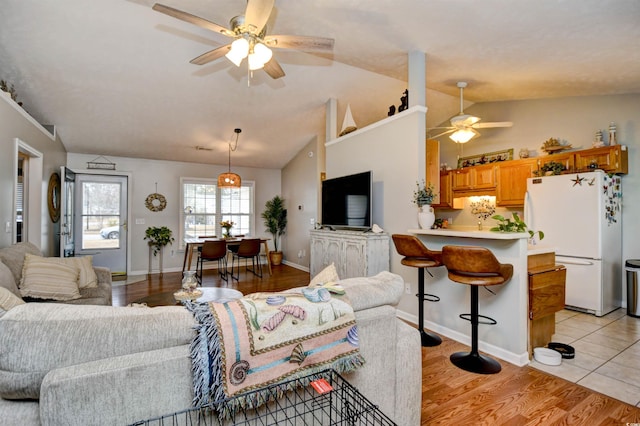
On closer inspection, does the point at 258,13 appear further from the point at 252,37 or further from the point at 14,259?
Result: the point at 14,259

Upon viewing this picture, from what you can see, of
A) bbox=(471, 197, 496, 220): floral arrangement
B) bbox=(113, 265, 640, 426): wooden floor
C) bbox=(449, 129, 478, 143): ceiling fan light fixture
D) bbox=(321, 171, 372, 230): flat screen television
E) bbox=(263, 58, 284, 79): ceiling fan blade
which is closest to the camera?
bbox=(113, 265, 640, 426): wooden floor

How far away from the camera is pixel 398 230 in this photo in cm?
390

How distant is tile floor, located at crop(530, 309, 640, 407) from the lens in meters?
2.31

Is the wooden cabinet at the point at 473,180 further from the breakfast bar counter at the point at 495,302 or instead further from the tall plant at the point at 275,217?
the tall plant at the point at 275,217

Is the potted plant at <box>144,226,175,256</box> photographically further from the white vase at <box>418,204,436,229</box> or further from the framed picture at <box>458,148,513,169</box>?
the framed picture at <box>458,148,513,169</box>

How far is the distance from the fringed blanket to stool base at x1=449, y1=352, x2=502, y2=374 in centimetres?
168

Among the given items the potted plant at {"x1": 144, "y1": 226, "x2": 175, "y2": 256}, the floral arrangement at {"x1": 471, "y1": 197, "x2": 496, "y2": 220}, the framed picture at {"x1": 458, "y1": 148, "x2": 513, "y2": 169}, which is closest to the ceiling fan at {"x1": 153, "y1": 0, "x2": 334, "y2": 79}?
the framed picture at {"x1": 458, "y1": 148, "x2": 513, "y2": 169}

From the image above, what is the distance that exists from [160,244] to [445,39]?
6.25 m

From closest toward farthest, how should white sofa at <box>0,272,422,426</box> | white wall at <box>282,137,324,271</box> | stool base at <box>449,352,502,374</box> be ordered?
white sofa at <box>0,272,422,426</box> < stool base at <box>449,352,502,374</box> < white wall at <box>282,137,324,271</box>

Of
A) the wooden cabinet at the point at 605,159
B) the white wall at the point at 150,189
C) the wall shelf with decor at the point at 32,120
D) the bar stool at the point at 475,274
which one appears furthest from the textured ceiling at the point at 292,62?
the bar stool at the point at 475,274

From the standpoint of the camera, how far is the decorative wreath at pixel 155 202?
6.78 meters

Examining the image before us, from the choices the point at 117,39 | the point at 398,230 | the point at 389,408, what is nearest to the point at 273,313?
the point at 389,408

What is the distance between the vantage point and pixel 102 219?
6.46 meters

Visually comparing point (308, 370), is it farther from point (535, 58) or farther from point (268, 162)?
point (268, 162)
